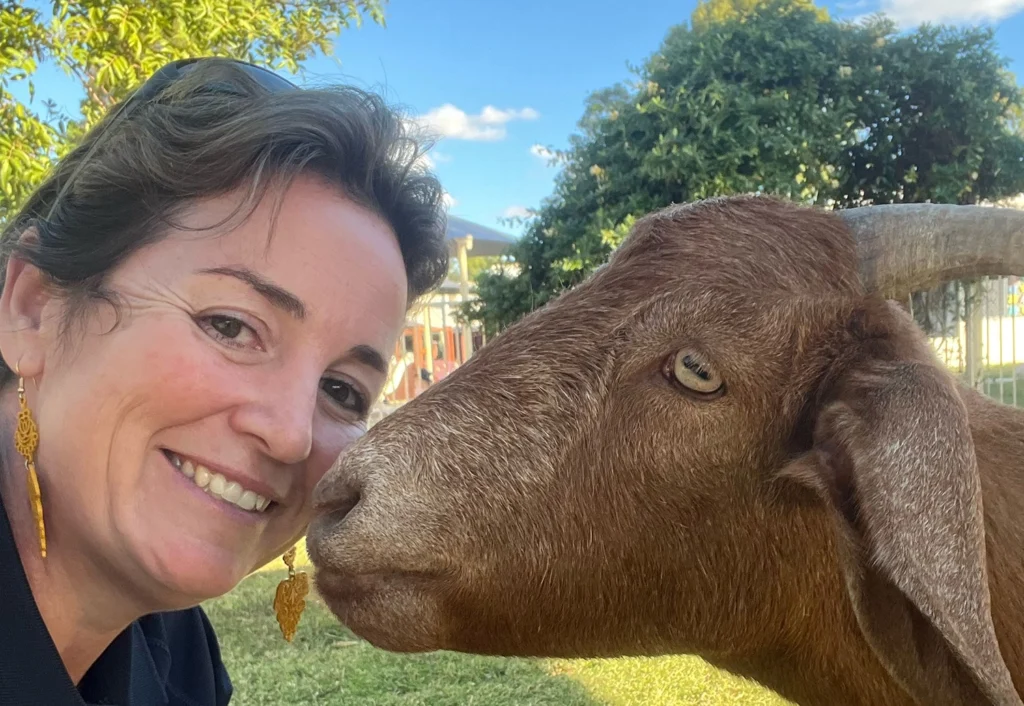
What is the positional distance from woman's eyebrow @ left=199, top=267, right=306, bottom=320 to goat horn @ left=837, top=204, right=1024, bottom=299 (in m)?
1.36

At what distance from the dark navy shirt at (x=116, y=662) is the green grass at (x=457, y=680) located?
1.69 meters

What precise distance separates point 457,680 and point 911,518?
3488 millimetres

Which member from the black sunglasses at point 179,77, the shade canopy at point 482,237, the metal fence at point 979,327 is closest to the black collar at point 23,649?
the black sunglasses at point 179,77

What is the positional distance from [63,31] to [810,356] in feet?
15.2

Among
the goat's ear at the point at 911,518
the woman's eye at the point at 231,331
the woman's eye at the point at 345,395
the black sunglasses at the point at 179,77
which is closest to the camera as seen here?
the goat's ear at the point at 911,518

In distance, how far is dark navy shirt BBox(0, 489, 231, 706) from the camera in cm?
169

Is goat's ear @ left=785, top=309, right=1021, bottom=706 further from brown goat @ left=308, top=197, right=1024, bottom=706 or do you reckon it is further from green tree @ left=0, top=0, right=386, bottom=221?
green tree @ left=0, top=0, right=386, bottom=221

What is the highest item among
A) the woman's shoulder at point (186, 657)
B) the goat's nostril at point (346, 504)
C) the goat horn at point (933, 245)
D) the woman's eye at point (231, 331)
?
the goat horn at point (933, 245)

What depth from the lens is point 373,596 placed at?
65.3 inches

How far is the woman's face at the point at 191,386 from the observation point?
5.63 ft

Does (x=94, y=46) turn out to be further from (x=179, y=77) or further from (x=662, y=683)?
(x=662, y=683)

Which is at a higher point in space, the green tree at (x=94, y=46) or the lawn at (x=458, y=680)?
the green tree at (x=94, y=46)

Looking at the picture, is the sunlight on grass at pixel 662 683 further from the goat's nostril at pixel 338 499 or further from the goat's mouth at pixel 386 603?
the goat's nostril at pixel 338 499

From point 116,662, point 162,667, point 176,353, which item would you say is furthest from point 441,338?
point 176,353
